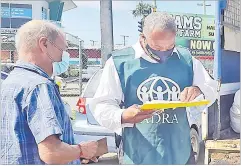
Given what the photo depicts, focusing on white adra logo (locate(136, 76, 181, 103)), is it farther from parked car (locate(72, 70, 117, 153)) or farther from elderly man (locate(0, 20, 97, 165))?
elderly man (locate(0, 20, 97, 165))

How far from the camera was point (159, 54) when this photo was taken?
7.98 feet

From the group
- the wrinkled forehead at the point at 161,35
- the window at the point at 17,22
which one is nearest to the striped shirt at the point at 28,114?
the window at the point at 17,22

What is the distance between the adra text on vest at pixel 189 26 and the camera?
2.39m

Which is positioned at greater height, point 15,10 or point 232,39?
point 15,10

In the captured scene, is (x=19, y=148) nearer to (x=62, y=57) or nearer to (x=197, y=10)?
(x=62, y=57)

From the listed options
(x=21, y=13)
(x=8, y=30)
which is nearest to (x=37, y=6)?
(x=21, y=13)

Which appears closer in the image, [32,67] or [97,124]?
[32,67]

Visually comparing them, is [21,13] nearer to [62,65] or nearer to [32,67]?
[62,65]

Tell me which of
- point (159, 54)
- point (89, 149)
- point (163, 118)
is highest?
point (159, 54)

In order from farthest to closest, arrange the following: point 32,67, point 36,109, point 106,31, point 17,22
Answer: point 106,31
point 17,22
point 32,67
point 36,109

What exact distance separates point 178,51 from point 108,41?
15.9 inches

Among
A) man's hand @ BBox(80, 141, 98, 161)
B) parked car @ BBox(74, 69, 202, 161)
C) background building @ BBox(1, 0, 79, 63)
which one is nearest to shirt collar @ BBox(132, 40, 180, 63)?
parked car @ BBox(74, 69, 202, 161)

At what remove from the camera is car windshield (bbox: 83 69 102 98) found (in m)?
2.43

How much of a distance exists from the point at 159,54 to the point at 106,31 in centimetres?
33
